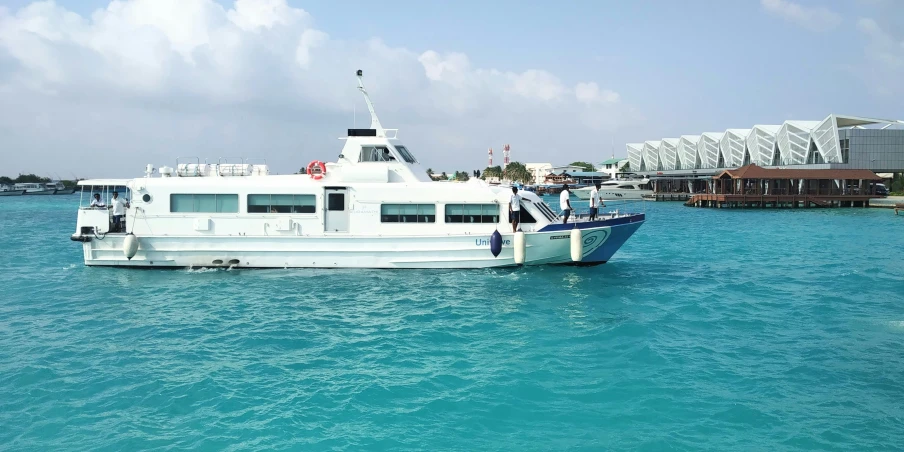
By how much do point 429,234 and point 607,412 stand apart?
10628 millimetres

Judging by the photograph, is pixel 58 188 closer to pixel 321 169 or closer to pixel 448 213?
pixel 321 169

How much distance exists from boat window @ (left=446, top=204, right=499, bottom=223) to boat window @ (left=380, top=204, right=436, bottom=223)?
57cm

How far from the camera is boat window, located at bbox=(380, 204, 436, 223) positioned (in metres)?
19.3

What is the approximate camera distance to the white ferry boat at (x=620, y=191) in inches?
3450

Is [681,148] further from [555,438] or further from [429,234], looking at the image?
[555,438]

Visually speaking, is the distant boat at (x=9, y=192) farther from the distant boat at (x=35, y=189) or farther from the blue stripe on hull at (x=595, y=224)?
the blue stripe on hull at (x=595, y=224)

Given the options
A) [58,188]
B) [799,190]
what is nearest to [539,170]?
[799,190]

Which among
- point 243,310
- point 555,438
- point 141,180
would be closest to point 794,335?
point 555,438

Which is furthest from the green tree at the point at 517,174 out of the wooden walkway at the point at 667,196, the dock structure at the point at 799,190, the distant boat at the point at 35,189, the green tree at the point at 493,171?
the distant boat at the point at 35,189

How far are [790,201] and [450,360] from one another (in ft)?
205

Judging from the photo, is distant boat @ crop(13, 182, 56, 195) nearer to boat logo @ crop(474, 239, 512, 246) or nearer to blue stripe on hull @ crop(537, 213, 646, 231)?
boat logo @ crop(474, 239, 512, 246)

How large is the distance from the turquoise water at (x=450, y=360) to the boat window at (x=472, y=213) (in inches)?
66.9

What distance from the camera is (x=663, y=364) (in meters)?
11.4

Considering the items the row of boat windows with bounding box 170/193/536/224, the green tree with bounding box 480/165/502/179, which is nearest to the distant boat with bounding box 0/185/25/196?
the green tree with bounding box 480/165/502/179
